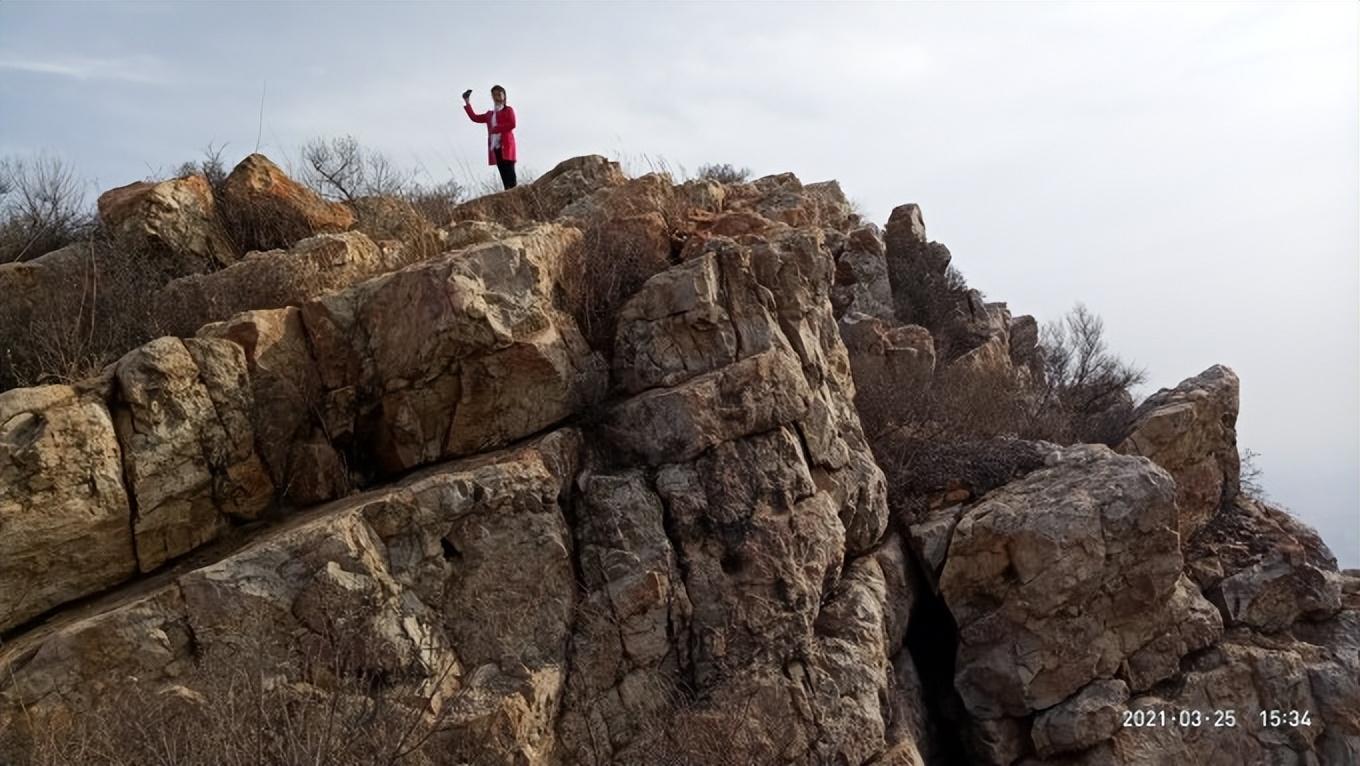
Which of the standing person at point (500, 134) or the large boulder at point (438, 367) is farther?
the standing person at point (500, 134)

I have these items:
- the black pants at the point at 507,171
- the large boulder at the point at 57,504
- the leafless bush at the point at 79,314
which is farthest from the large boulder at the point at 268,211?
the large boulder at the point at 57,504

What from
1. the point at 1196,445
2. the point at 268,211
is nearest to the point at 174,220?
the point at 268,211

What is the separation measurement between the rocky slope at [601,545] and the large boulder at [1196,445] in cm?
33

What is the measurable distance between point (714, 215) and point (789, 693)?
533 cm

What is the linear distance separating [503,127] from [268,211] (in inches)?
127

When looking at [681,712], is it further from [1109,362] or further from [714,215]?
[1109,362]

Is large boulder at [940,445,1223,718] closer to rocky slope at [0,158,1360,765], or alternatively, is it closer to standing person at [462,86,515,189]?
rocky slope at [0,158,1360,765]

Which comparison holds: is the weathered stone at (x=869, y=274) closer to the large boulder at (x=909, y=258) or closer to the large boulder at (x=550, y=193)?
the large boulder at (x=909, y=258)

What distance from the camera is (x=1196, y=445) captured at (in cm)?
1154

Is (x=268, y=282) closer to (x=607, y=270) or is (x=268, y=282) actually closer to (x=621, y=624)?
(x=607, y=270)

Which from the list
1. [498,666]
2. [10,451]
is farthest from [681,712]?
[10,451]

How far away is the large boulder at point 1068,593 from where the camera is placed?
9.08 meters

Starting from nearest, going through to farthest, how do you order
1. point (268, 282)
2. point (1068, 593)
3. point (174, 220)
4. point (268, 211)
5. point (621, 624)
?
1. point (621, 624)
2. point (1068, 593)
3. point (268, 282)
4. point (174, 220)
5. point (268, 211)

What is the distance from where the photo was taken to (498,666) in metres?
7.05
